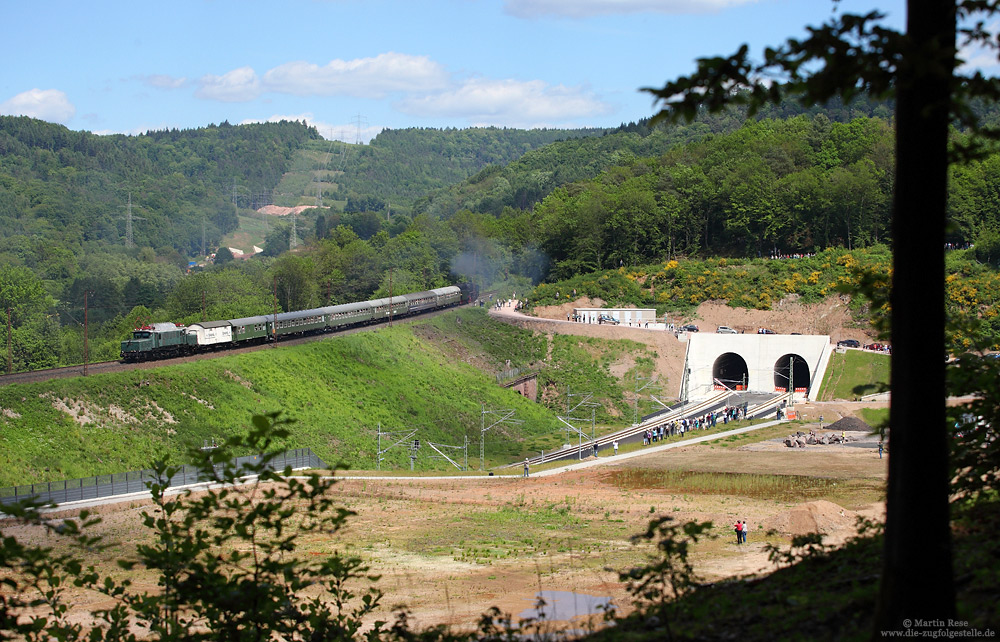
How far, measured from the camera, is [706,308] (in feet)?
286

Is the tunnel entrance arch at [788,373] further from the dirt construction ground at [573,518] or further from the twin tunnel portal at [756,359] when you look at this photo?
the dirt construction ground at [573,518]

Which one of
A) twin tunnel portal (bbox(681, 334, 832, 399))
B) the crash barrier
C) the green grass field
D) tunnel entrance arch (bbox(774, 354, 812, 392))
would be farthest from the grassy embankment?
the green grass field

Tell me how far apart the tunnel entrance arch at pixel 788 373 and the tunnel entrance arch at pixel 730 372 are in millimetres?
2420

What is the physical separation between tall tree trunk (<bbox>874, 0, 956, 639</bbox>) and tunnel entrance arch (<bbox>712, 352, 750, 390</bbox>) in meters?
69.6

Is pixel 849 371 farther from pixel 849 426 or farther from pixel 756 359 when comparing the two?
pixel 849 426

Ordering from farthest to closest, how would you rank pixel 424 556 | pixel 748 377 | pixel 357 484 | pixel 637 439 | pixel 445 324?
1. pixel 445 324
2. pixel 748 377
3. pixel 637 439
4. pixel 357 484
5. pixel 424 556

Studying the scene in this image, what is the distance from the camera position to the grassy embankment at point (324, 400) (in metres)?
41.6

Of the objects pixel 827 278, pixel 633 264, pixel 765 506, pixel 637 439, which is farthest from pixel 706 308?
pixel 765 506

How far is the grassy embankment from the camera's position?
41.6 meters

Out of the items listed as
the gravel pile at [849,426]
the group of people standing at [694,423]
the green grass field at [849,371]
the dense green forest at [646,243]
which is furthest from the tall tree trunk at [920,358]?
the dense green forest at [646,243]

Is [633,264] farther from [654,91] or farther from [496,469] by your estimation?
[654,91]

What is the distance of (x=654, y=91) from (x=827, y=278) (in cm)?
A: 8226

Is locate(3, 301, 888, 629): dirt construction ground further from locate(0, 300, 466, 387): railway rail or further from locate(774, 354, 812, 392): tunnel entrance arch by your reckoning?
locate(774, 354, 812, 392): tunnel entrance arch

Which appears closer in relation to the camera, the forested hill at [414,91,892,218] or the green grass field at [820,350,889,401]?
the green grass field at [820,350,889,401]
